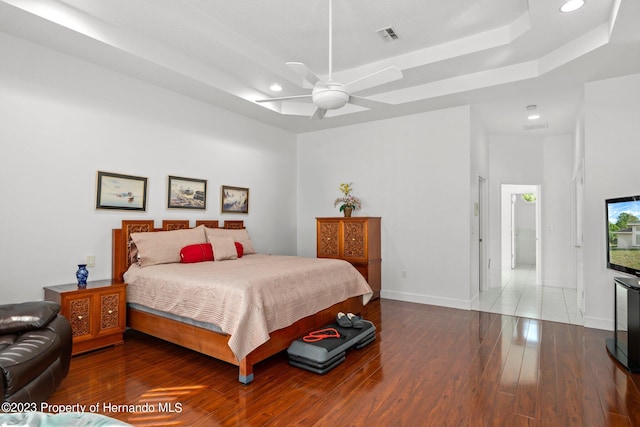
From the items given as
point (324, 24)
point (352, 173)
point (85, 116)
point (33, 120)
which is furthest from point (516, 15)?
point (33, 120)

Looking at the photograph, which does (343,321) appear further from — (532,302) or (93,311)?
(532,302)

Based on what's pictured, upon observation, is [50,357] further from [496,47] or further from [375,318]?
[496,47]

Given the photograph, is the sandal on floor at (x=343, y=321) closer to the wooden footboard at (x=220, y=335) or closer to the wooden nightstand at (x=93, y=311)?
the wooden footboard at (x=220, y=335)

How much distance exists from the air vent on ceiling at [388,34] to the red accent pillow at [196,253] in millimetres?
3182

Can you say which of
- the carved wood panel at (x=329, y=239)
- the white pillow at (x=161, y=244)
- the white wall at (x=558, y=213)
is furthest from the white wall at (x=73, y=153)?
the white wall at (x=558, y=213)

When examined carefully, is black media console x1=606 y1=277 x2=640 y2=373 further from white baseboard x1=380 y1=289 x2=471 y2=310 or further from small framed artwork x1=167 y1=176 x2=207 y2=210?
small framed artwork x1=167 y1=176 x2=207 y2=210

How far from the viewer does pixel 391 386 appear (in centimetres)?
262

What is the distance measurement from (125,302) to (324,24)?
353cm

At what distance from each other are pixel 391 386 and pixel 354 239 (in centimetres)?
291

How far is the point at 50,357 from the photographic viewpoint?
2.23m

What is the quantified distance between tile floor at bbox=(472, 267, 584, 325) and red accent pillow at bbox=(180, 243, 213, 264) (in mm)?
3779

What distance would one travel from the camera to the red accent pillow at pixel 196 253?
13.2 ft

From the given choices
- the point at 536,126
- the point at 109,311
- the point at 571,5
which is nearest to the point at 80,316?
the point at 109,311

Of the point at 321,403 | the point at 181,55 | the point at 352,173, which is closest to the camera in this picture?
the point at 321,403
